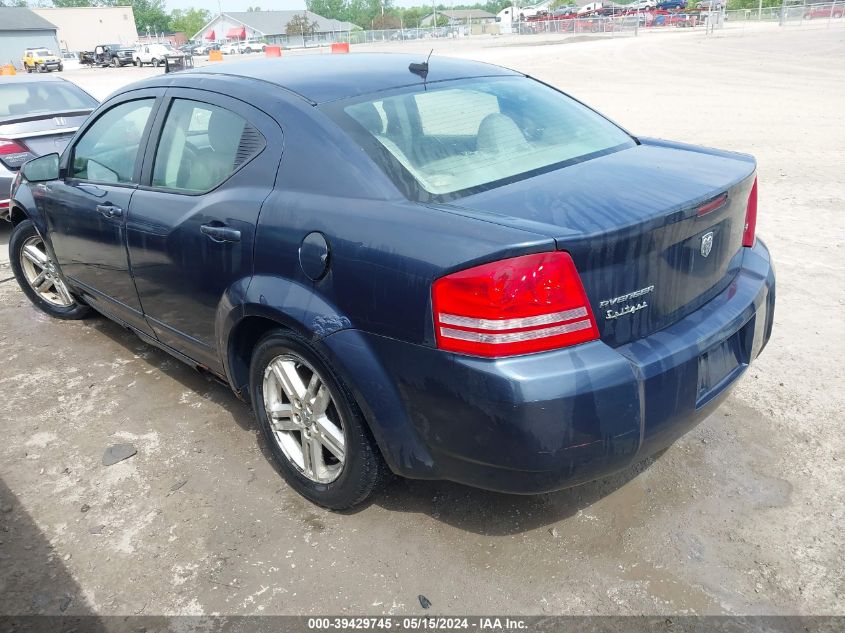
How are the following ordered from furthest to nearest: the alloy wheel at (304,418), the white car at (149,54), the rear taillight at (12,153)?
1. the white car at (149,54)
2. the rear taillight at (12,153)
3. the alloy wheel at (304,418)

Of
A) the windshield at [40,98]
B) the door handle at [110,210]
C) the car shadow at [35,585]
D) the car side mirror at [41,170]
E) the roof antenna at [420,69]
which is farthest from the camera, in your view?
the windshield at [40,98]

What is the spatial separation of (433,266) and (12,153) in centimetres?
631

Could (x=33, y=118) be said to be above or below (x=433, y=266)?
above

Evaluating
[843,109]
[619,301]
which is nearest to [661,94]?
[843,109]

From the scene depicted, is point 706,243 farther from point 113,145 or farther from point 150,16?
point 150,16

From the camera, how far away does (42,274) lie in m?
5.07

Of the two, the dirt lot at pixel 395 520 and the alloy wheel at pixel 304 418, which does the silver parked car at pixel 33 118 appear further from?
the alloy wheel at pixel 304 418

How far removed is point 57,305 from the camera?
5.11 m

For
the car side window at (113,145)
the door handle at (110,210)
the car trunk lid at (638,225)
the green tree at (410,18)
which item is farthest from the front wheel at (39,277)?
the green tree at (410,18)

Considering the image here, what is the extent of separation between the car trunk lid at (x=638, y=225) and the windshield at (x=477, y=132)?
16 cm

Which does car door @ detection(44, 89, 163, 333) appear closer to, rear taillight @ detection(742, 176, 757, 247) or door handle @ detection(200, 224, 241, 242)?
door handle @ detection(200, 224, 241, 242)

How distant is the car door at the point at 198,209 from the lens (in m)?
2.84

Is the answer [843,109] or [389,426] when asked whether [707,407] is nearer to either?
[389,426]

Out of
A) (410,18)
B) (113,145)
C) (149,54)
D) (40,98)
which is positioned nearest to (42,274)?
(113,145)
